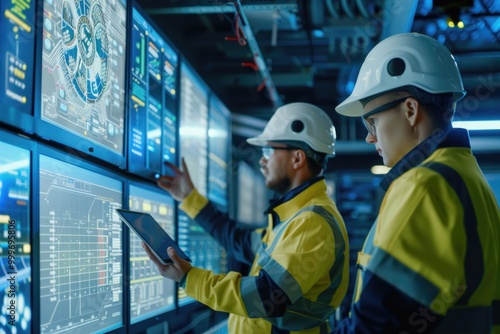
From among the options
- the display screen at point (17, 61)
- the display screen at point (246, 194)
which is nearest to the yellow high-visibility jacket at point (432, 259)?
the display screen at point (17, 61)

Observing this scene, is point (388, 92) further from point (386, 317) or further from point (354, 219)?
point (354, 219)

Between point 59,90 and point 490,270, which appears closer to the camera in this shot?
point 490,270

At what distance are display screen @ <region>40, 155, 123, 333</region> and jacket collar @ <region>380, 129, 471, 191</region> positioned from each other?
3.45 feet

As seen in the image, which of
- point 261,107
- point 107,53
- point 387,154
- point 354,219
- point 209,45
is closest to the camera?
point 387,154

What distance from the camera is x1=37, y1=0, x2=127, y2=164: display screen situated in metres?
1.99

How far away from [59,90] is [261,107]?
3514 mm

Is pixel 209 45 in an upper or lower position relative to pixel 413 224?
upper

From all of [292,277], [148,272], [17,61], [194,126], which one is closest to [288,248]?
[292,277]

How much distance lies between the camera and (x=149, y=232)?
221cm

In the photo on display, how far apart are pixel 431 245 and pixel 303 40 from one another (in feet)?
10.6

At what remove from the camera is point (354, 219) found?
22.0 ft

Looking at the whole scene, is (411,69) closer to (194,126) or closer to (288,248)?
(288,248)

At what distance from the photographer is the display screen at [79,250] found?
1979 millimetres

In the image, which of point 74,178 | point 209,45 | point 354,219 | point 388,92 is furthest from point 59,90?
point 354,219
